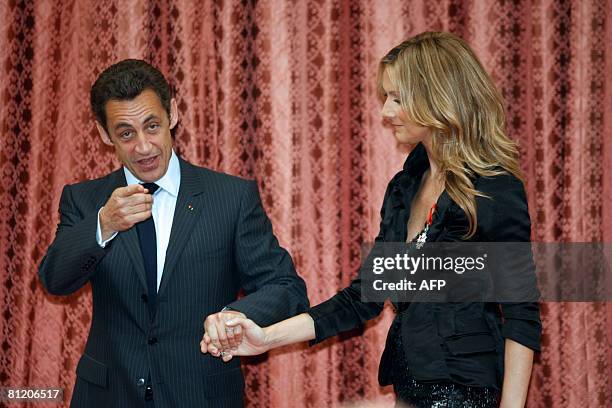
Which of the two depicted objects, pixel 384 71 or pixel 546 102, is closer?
pixel 384 71

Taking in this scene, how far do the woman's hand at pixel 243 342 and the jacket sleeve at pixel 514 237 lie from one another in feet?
2.50

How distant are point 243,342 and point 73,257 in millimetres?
599

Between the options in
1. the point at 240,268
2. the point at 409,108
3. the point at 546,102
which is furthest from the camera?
the point at 546,102

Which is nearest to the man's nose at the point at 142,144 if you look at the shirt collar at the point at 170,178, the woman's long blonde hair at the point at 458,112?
the shirt collar at the point at 170,178

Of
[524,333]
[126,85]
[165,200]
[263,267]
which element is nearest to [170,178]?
[165,200]

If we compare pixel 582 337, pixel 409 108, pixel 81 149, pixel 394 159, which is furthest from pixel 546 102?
pixel 81 149

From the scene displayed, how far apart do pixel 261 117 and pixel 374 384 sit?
1.29 m

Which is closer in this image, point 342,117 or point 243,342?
point 243,342

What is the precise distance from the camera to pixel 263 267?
2.23m

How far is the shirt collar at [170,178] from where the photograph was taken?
226 centimetres

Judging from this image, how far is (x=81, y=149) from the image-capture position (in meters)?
3.01

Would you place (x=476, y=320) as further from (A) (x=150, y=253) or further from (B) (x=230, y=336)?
(A) (x=150, y=253)

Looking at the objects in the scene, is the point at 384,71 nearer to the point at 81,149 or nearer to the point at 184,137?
the point at 184,137
